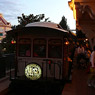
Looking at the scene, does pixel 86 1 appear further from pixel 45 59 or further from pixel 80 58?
pixel 80 58

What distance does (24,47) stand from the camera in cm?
836

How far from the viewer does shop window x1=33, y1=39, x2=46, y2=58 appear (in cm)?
801

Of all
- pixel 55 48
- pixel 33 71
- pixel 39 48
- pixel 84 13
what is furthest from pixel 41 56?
pixel 84 13

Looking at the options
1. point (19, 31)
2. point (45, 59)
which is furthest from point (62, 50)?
point (19, 31)

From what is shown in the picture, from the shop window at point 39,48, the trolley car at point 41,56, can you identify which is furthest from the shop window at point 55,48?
the shop window at point 39,48

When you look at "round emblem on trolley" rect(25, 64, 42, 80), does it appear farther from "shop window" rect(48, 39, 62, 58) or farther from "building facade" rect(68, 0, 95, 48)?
"building facade" rect(68, 0, 95, 48)

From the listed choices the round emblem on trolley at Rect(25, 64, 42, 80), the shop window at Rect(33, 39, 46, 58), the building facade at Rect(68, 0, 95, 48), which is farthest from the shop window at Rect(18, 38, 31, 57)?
the building facade at Rect(68, 0, 95, 48)

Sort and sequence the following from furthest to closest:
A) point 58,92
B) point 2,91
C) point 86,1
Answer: point 58,92, point 2,91, point 86,1

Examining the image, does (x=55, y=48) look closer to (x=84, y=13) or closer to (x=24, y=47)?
(x=24, y=47)

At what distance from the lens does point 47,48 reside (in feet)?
26.1

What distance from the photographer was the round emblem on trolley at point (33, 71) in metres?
7.36

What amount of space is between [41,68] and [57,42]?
1.44 meters

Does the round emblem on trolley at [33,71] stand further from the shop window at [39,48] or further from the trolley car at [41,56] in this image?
the shop window at [39,48]

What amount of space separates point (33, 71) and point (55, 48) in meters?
1.52
